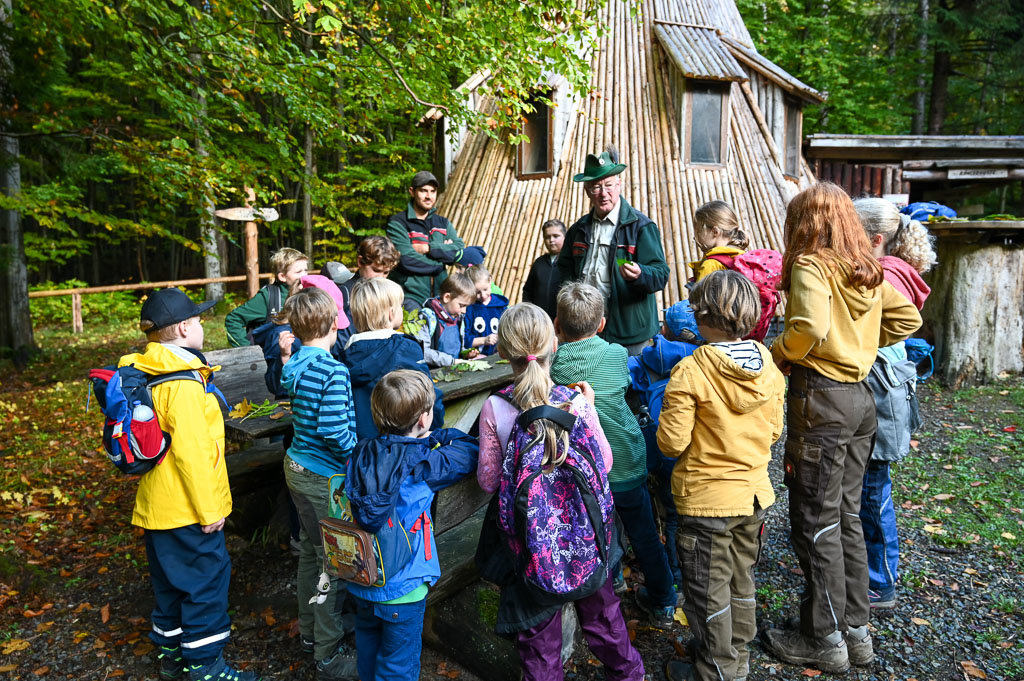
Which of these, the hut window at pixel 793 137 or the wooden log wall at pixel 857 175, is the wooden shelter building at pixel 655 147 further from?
the wooden log wall at pixel 857 175

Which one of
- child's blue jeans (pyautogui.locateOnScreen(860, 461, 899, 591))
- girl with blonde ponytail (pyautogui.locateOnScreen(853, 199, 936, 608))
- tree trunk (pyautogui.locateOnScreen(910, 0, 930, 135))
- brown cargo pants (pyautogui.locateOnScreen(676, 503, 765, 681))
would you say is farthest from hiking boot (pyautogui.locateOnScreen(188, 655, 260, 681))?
tree trunk (pyautogui.locateOnScreen(910, 0, 930, 135))

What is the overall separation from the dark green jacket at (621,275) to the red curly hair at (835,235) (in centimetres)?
131

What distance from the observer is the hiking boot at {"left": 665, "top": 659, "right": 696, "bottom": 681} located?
2.84 metres

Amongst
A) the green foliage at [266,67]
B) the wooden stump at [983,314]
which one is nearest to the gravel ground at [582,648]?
the wooden stump at [983,314]

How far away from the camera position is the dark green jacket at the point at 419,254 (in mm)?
5469

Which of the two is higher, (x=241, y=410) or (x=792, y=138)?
(x=792, y=138)

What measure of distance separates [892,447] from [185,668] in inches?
141

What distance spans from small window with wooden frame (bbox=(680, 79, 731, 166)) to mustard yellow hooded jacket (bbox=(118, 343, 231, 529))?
9.10 m

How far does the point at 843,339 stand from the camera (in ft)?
9.17

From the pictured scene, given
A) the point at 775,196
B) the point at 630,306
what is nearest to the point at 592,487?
the point at 630,306

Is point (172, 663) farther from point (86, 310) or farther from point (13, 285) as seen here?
point (86, 310)

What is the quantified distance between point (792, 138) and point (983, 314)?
5851 millimetres

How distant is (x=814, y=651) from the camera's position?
292cm

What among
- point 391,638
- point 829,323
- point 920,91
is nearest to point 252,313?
point 391,638
